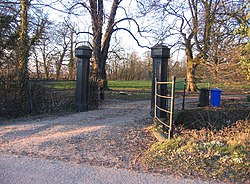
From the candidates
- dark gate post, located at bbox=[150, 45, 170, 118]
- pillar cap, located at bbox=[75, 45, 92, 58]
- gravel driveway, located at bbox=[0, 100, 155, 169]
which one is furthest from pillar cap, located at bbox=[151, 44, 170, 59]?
pillar cap, located at bbox=[75, 45, 92, 58]

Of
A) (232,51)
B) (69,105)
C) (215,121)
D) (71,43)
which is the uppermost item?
(71,43)

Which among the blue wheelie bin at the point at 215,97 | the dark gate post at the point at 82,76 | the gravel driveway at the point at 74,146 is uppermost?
the dark gate post at the point at 82,76

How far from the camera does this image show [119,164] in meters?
4.20

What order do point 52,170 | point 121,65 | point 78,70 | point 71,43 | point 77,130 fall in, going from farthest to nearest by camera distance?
1. point 121,65
2. point 71,43
3. point 78,70
4. point 77,130
5. point 52,170

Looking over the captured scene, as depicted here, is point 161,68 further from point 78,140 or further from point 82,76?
point 78,140

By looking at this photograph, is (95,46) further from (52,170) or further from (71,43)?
(71,43)

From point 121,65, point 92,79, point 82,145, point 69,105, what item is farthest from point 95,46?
point 121,65

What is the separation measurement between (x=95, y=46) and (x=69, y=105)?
25.0 feet

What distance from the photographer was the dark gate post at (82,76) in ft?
33.4

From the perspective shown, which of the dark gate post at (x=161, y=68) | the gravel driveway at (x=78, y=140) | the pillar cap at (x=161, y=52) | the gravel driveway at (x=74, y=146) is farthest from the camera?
the pillar cap at (x=161, y=52)

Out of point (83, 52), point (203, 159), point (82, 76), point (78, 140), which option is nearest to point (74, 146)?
point (78, 140)

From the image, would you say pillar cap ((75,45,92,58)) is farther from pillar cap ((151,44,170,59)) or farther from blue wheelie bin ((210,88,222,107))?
blue wheelie bin ((210,88,222,107))

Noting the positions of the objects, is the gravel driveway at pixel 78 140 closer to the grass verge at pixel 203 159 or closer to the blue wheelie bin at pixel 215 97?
the grass verge at pixel 203 159

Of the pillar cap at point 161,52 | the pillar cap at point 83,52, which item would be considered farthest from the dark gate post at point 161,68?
the pillar cap at point 83,52
